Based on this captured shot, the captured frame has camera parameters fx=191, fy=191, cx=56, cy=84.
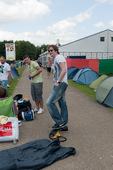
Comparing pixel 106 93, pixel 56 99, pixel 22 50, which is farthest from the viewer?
pixel 22 50

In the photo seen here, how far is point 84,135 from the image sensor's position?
14.7ft

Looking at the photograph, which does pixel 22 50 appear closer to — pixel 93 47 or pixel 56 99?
pixel 93 47

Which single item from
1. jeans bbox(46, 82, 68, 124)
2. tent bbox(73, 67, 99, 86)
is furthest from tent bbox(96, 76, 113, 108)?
tent bbox(73, 67, 99, 86)

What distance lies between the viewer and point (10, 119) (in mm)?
4539

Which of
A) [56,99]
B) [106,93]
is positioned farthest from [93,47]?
[56,99]

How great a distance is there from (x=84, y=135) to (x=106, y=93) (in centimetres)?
307

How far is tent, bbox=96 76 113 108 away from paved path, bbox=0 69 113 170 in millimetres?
292

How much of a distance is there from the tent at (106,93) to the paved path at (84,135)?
29cm

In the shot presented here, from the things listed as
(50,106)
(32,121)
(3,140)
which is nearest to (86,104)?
(32,121)

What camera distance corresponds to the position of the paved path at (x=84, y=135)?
3283 millimetres

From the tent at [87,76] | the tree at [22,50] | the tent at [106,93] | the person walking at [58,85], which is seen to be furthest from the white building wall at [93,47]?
the tree at [22,50]

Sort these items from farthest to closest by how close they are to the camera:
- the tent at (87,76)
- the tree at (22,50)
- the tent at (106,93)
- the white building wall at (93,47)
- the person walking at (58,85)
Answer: the tree at (22,50), the white building wall at (93,47), the tent at (87,76), the tent at (106,93), the person walking at (58,85)

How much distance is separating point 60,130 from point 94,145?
109 centimetres

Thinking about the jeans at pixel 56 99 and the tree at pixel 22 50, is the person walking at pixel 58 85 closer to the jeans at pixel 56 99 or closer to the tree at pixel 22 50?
the jeans at pixel 56 99
